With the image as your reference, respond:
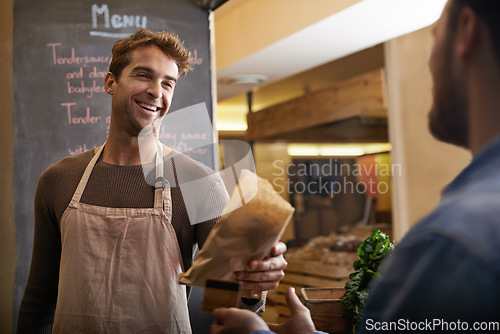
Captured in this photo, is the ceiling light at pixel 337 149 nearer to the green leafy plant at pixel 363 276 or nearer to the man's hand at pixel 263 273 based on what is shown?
the green leafy plant at pixel 363 276

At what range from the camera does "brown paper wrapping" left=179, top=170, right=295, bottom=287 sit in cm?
89

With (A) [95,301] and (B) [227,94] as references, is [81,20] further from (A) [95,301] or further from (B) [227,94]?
(B) [227,94]

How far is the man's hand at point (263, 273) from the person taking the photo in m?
0.93

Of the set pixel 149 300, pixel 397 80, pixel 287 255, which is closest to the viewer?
pixel 149 300

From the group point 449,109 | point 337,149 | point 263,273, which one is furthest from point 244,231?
point 337,149

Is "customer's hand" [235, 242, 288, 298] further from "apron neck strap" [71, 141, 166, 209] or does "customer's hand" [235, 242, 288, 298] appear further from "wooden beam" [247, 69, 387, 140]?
"wooden beam" [247, 69, 387, 140]

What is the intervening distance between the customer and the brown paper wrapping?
30cm

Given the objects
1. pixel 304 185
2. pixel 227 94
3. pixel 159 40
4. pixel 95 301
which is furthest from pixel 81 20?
pixel 304 185

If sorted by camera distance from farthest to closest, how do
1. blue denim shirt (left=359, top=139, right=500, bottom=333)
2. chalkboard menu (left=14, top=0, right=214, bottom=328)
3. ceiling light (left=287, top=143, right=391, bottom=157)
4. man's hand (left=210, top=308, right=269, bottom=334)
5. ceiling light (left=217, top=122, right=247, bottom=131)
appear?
ceiling light (left=217, top=122, right=247, bottom=131) → ceiling light (left=287, top=143, right=391, bottom=157) → chalkboard menu (left=14, top=0, right=214, bottom=328) → man's hand (left=210, top=308, right=269, bottom=334) → blue denim shirt (left=359, top=139, right=500, bottom=333)

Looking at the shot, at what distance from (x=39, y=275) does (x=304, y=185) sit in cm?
413

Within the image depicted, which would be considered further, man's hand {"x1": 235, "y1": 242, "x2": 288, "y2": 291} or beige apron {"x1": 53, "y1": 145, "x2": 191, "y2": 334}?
beige apron {"x1": 53, "y1": 145, "x2": 191, "y2": 334}

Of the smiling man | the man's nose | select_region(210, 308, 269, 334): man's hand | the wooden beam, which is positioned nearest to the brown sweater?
the smiling man

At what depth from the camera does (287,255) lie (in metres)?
4.66

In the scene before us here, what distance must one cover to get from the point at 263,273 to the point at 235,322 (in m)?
0.15
